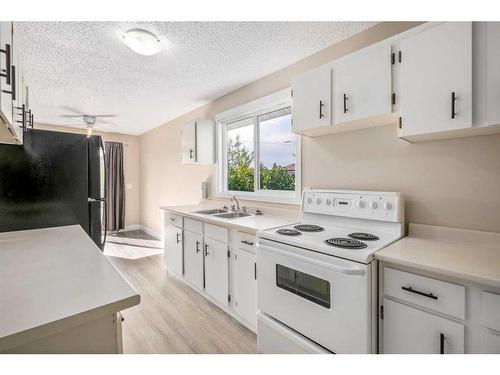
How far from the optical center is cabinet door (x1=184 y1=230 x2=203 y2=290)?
8.25 ft

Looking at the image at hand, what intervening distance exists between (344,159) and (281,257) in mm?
982

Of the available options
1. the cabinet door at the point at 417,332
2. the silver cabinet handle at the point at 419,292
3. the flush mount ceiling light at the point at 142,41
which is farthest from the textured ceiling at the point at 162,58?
the cabinet door at the point at 417,332

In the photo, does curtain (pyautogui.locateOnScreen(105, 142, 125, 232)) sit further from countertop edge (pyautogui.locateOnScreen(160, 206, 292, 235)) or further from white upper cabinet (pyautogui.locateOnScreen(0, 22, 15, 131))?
white upper cabinet (pyautogui.locateOnScreen(0, 22, 15, 131))

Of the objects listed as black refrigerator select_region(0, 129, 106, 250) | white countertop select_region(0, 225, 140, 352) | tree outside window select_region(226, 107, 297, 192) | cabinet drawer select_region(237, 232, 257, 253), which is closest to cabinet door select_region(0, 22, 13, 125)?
white countertop select_region(0, 225, 140, 352)

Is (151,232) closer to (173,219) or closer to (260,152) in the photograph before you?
(173,219)

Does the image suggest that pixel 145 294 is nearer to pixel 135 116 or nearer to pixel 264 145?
pixel 264 145

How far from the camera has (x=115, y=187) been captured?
551 cm

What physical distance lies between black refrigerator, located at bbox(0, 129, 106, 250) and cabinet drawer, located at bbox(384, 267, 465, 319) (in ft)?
7.33

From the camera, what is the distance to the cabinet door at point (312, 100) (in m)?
1.73

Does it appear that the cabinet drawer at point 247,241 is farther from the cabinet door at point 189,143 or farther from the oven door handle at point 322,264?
the cabinet door at point 189,143

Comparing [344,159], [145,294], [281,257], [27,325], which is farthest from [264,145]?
[27,325]

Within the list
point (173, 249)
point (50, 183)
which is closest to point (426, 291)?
point (50, 183)

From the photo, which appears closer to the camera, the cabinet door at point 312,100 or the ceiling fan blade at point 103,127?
the cabinet door at point 312,100

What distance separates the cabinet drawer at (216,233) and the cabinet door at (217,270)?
0.04 meters
